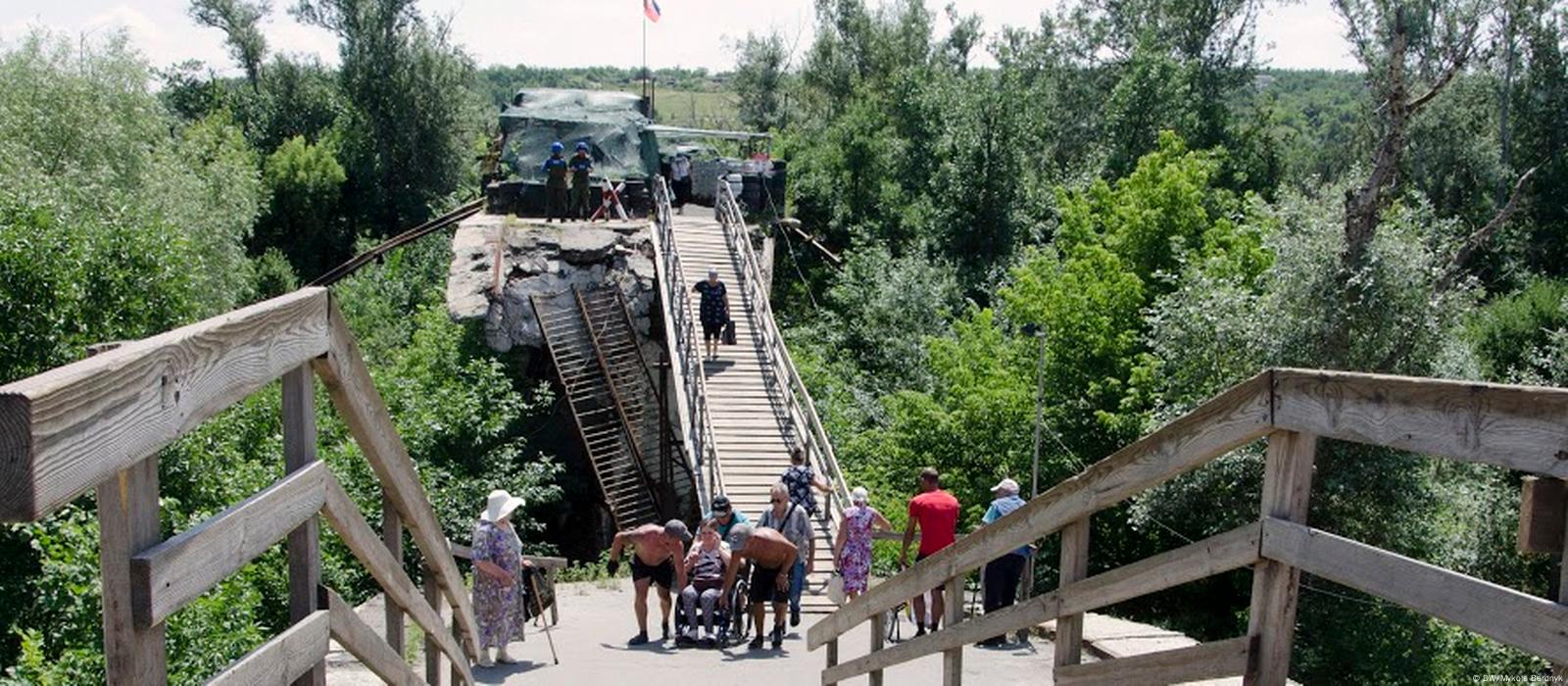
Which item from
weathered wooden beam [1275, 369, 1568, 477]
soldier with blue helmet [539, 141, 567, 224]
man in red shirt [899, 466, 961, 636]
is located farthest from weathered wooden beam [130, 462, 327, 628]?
soldier with blue helmet [539, 141, 567, 224]

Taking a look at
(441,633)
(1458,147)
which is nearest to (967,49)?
(1458,147)

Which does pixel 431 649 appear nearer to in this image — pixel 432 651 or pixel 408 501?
pixel 432 651

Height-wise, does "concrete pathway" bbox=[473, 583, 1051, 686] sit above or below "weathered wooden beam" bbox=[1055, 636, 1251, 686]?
below

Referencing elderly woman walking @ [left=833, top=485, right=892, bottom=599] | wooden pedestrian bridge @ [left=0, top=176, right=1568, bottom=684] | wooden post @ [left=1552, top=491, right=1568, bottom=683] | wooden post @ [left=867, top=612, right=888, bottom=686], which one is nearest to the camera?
wooden pedestrian bridge @ [left=0, top=176, right=1568, bottom=684]

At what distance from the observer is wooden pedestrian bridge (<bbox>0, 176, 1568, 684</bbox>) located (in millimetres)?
2035

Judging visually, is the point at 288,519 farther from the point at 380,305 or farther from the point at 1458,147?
the point at 1458,147

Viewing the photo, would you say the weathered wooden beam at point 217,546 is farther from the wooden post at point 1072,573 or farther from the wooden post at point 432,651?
the wooden post at point 1072,573

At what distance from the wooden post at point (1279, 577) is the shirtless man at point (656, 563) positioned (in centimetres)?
798

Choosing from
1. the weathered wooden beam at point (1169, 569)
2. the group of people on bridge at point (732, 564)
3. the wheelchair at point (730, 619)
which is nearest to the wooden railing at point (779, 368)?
the group of people on bridge at point (732, 564)

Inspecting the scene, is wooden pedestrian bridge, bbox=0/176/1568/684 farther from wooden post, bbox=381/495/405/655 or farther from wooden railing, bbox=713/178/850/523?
wooden railing, bbox=713/178/850/523

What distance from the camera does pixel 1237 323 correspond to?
1988 cm

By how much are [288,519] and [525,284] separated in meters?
23.2

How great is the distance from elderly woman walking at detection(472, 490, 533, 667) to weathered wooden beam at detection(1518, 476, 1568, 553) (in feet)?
24.7

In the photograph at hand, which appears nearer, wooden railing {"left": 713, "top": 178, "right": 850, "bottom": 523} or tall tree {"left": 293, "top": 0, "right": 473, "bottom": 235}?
wooden railing {"left": 713, "top": 178, "right": 850, "bottom": 523}
